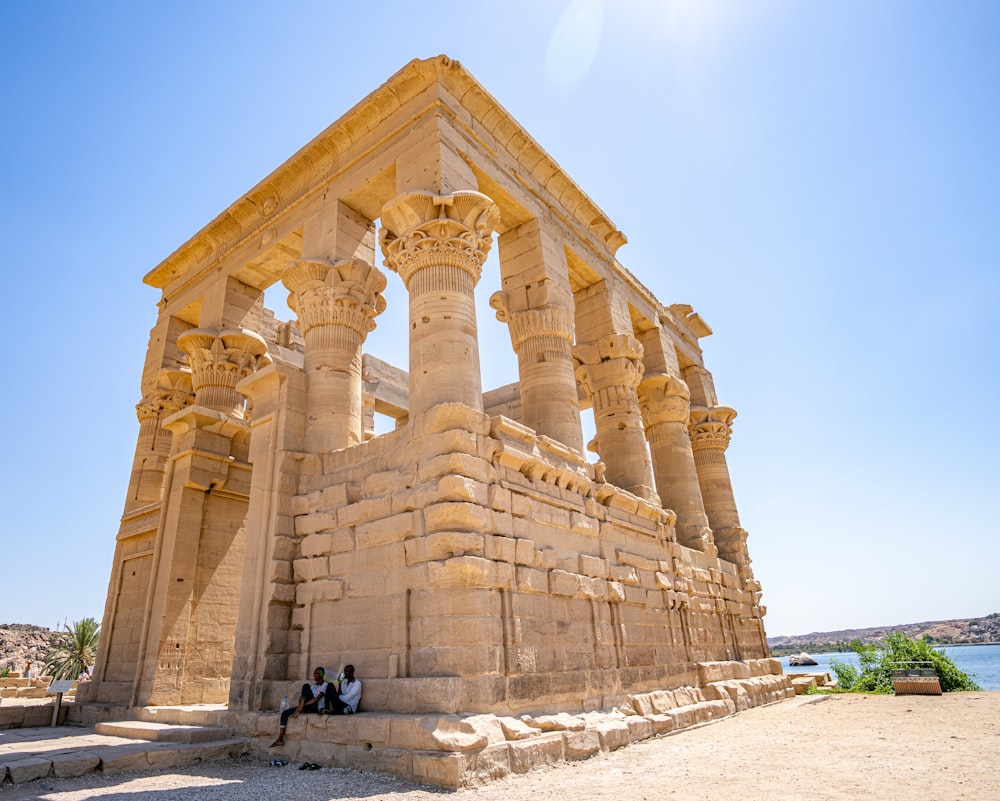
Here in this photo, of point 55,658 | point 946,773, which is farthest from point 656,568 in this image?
point 55,658

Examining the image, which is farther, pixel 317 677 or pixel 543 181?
pixel 543 181

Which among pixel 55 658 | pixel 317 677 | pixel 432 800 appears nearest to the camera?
pixel 432 800

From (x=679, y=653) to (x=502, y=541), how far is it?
5.72 m

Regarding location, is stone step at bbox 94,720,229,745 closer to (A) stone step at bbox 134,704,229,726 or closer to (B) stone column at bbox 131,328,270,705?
(A) stone step at bbox 134,704,229,726

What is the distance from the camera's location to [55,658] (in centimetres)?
3600

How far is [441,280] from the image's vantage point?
28.8 ft

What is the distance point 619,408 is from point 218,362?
790cm

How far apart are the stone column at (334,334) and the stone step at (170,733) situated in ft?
12.1

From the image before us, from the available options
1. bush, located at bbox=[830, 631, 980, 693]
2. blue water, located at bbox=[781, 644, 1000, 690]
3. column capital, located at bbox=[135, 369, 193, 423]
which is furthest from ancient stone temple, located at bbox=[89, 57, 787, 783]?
blue water, located at bbox=[781, 644, 1000, 690]

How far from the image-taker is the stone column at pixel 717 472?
16562 mm

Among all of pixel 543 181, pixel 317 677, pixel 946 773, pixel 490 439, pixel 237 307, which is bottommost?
pixel 946 773

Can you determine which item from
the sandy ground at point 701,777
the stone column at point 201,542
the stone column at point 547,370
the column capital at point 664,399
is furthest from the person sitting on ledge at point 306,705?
the column capital at point 664,399

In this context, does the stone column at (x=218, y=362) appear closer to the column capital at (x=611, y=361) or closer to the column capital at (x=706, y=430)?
the column capital at (x=611, y=361)

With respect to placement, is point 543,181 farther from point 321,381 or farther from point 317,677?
point 317,677
